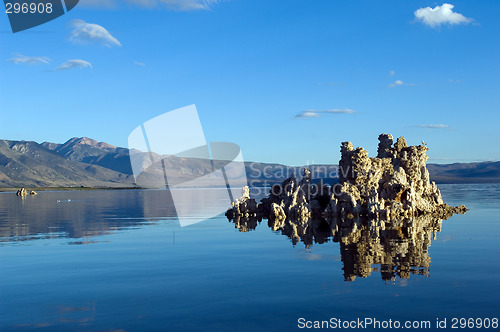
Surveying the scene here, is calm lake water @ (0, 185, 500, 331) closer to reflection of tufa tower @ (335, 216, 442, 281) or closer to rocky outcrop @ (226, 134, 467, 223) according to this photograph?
reflection of tufa tower @ (335, 216, 442, 281)

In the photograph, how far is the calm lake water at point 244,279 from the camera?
20250 millimetres

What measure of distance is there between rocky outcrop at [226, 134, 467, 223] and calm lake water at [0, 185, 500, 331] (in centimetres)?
1882

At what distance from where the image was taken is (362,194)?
7100 cm

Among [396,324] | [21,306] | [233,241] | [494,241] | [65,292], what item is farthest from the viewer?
[233,241]

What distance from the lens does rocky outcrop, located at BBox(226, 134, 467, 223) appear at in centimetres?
6888

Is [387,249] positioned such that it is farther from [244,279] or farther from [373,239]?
[244,279]

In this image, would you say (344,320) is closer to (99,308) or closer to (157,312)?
(157,312)

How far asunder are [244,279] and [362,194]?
153 ft

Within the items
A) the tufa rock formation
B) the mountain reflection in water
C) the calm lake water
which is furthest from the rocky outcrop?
the calm lake water

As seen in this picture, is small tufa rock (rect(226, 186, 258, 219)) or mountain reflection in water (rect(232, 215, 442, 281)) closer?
mountain reflection in water (rect(232, 215, 442, 281))

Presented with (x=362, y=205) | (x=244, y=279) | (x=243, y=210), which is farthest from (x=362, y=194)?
(x=244, y=279)

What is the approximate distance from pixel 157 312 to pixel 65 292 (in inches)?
Result: 271

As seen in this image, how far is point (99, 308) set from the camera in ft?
71.2

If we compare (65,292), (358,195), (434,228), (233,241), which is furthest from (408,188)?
(65,292)
